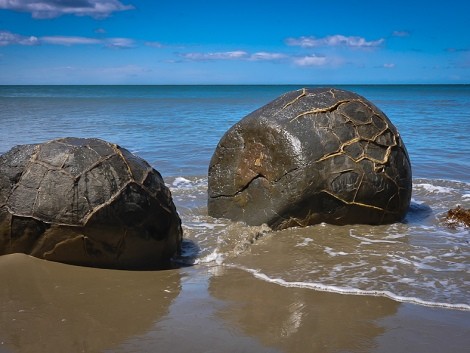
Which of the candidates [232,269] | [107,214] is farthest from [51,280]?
[232,269]

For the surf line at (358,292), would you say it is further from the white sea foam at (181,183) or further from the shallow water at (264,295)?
the white sea foam at (181,183)

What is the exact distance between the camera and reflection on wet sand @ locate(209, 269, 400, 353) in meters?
3.22

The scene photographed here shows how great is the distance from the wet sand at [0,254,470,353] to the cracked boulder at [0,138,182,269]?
147 mm

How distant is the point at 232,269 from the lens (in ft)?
15.2

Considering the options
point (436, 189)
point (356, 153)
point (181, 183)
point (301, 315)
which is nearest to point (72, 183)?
point (301, 315)

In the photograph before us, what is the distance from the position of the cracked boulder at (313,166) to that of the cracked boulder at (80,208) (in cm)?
157

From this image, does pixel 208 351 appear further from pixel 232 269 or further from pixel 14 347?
pixel 232 269

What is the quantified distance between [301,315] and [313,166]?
2.42 meters

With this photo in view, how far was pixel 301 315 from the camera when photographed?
361 cm

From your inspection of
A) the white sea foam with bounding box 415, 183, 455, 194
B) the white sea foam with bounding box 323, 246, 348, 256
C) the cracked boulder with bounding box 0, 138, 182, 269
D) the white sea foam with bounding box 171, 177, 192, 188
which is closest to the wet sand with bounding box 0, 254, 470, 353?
the cracked boulder with bounding box 0, 138, 182, 269

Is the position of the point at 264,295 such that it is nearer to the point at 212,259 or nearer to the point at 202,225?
the point at 212,259

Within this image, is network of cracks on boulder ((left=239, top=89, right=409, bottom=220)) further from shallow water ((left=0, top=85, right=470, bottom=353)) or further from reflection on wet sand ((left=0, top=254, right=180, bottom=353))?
reflection on wet sand ((left=0, top=254, right=180, bottom=353))

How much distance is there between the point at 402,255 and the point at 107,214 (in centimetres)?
268

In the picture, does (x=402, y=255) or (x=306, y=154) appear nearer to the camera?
(x=402, y=255)
